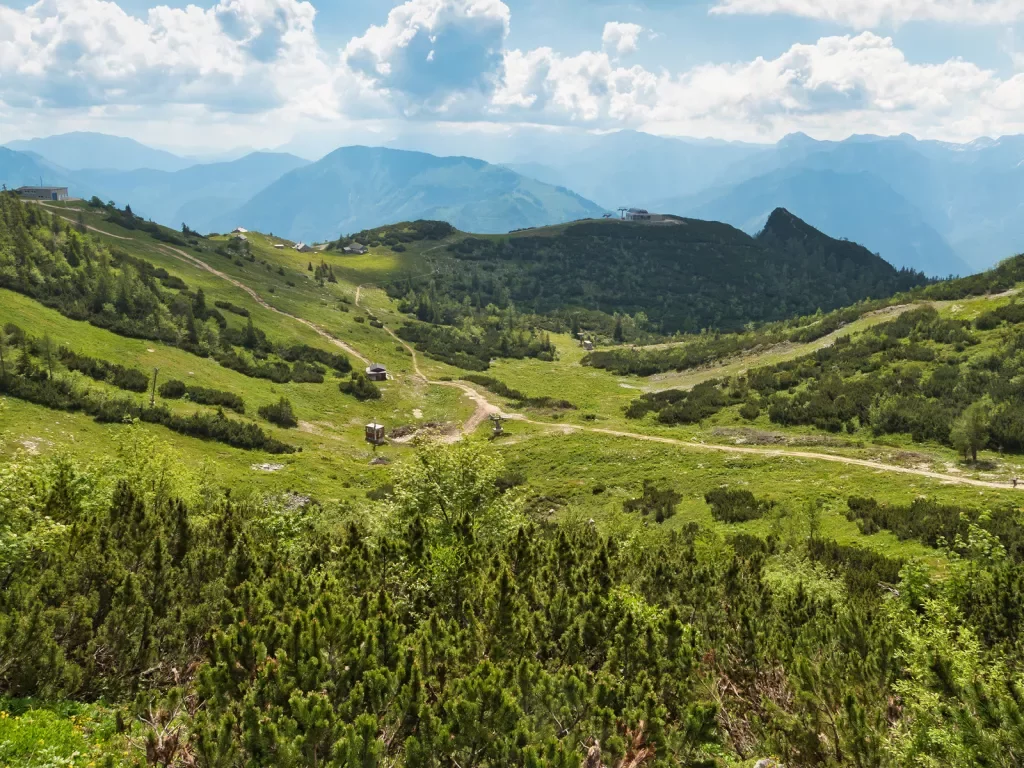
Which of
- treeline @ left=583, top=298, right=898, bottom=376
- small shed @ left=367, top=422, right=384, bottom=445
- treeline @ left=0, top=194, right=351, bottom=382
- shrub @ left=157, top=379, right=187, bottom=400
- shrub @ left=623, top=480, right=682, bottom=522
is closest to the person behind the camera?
shrub @ left=623, top=480, right=682, bottom=522

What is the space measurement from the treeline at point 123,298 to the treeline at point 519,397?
73.8ft

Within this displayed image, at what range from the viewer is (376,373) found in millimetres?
101000

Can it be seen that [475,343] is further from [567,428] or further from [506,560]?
[506,560]

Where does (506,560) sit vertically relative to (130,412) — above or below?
above

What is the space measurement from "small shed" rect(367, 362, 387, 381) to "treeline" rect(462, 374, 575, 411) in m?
14.2

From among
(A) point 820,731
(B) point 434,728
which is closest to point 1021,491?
(A) point 820,731

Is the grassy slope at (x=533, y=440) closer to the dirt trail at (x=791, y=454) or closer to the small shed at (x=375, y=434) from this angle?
the dirt trail at (x=791, y=454)

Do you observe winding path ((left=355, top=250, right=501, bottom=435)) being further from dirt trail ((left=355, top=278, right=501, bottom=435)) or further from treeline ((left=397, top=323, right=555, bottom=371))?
treeline ((left=397, top=323, right=555, bottom=371))

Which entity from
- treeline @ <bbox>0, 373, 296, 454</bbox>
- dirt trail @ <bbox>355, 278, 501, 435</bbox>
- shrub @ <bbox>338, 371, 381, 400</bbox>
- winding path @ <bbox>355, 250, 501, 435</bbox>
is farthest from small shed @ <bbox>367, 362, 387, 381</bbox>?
treeline @ <bbox>0, 373, 296, 454</bbox>

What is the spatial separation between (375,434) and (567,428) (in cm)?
2356

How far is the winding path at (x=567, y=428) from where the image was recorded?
46781mm

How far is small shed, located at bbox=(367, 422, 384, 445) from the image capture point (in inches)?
3009

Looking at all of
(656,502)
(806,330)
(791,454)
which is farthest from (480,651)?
(806,330)

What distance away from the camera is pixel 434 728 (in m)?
11.0
